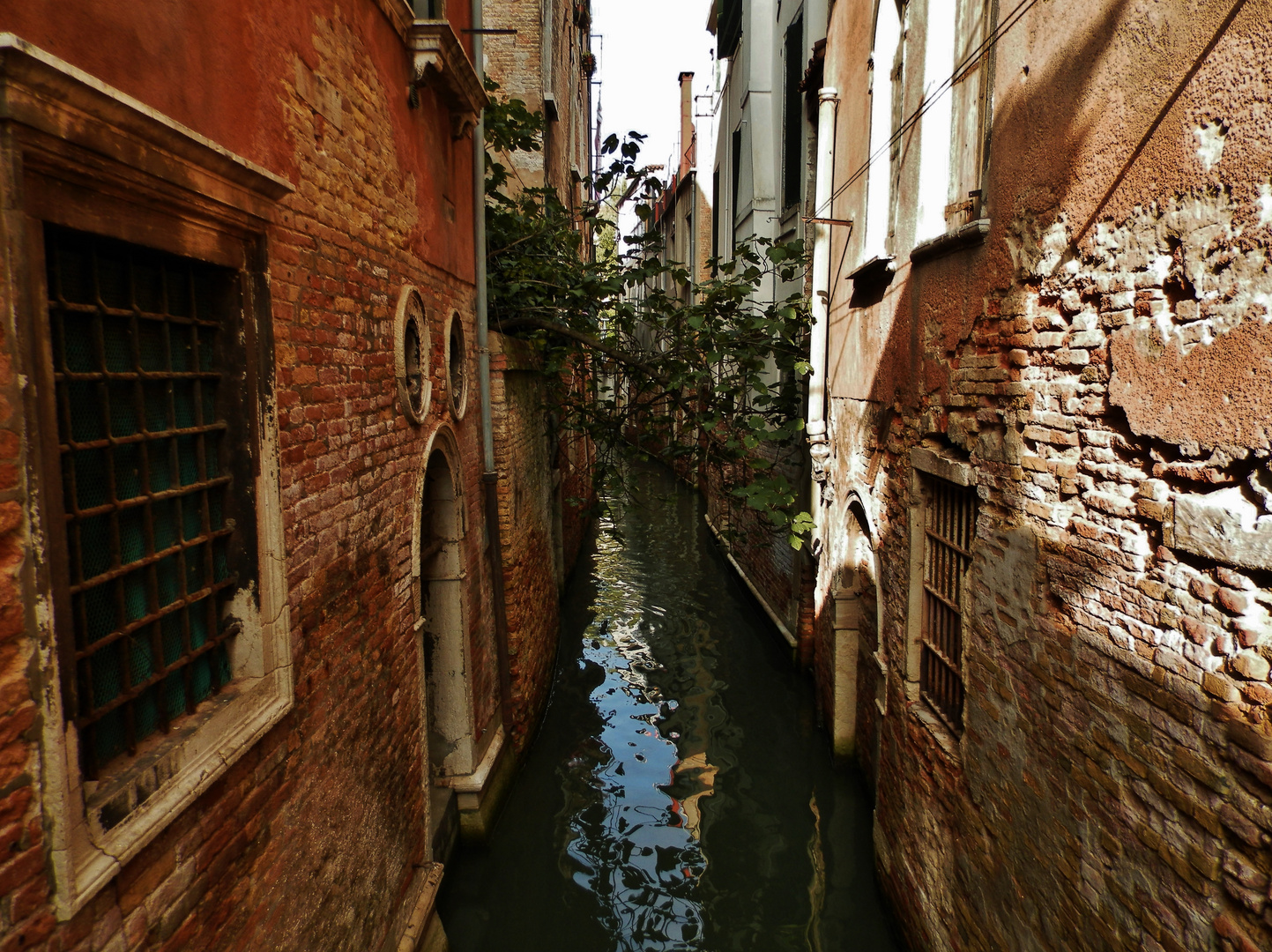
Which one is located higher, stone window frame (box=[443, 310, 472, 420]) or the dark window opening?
the dark window opening

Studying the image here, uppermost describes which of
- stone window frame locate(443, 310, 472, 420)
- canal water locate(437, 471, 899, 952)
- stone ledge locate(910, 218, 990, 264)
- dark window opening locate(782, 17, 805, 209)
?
dark window opening locate(782, 17, 805, 209)

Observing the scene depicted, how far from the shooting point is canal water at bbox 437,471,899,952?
16.0 feet

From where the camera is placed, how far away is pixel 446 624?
5242 mm

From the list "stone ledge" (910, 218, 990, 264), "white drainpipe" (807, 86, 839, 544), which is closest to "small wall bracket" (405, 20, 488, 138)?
"stone ledge" (910, 218, 990, 264)

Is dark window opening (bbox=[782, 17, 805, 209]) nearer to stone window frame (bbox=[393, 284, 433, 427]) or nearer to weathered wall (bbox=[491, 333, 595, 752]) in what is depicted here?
weathered wall (bbox=[491, 333, 595, 752])

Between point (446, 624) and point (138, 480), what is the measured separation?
3.23m

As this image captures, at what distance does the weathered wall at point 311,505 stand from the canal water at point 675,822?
1232 millimetres

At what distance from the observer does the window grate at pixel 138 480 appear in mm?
1905

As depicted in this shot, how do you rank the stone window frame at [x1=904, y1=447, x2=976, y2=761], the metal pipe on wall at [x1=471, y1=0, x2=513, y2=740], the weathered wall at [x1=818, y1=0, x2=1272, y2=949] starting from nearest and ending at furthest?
the weathered wall at [x1=818, y1=0, x2=1272, y2=949]
the stone window frame at [x1=904, y1=447, x2=976, y2=761]
the metal pipe on wall at [x1=471, y1=0, x2=513, y2=740]

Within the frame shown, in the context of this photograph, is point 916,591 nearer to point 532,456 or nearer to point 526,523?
point 526,523

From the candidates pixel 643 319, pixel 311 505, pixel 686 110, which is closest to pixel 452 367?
pixel 311 505

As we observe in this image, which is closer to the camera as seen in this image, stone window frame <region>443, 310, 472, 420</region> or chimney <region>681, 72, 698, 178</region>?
stone window frame <region>443, 310, 472, 420</region>

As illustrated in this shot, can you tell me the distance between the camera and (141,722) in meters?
2.20

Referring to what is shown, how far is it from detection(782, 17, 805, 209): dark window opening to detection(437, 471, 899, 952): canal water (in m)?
4.22
